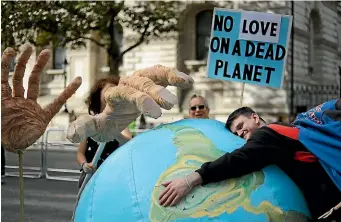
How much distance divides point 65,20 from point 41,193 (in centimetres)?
1171

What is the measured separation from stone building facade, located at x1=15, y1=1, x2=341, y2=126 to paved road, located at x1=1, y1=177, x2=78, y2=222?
12.3 meters

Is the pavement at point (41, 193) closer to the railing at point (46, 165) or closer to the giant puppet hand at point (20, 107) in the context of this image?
the railing at point (46, 165)

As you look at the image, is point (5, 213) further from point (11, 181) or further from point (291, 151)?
point (291, 151)

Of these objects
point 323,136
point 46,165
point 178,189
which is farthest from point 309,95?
point 178,189

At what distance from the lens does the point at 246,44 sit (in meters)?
5.64

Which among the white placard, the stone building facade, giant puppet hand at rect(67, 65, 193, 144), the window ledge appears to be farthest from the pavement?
the window ledge

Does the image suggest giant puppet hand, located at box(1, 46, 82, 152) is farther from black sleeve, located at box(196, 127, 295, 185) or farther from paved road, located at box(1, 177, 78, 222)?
paved road, located at box(1, 177, 78, 222)

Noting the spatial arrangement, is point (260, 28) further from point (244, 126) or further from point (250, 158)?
point (250, 158)

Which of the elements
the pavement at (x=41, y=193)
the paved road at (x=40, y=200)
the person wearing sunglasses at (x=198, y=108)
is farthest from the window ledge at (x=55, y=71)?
the person wearing sunglasses at (x=198, y=108)

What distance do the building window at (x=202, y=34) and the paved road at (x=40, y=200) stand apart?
1626 centimetres

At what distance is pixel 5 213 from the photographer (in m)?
9.04

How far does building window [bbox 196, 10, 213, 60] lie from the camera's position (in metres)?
28.7

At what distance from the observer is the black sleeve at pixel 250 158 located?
2.84 metres

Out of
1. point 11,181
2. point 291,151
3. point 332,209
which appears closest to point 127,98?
point 291,151
